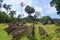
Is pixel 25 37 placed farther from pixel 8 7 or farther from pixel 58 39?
pixel 8 7

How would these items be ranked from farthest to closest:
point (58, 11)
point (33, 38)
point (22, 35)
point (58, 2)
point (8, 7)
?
point (8, 7) → point (58, 11) → point (58, 2) → point (22, 35) → point (33, 38)

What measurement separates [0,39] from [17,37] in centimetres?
267

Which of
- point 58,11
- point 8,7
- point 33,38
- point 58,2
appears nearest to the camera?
point 33,38

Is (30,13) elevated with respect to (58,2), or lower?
lower

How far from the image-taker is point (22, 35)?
3014 centimetres

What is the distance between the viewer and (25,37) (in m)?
28.9

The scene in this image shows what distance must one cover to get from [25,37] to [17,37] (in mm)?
1268

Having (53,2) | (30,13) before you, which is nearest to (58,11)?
(53,2)

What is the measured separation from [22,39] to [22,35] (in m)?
1.89

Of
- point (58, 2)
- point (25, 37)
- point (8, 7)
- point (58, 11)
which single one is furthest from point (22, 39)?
point (8, 7)

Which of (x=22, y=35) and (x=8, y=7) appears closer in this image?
(x=22, y=35)

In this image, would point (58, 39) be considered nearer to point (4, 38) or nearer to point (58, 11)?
point (4, 38)

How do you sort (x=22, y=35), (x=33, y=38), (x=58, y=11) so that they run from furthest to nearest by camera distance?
(x=58, y=11), (x=22, y=35), (x=33, y=38)

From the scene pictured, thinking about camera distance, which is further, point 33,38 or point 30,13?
point 30,13
